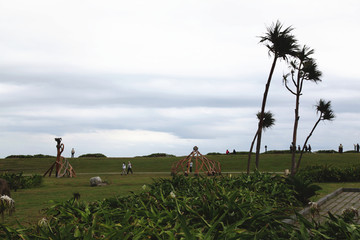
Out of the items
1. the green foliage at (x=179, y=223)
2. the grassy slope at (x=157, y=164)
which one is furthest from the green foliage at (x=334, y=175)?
the green foliage at (x=179, y=223)

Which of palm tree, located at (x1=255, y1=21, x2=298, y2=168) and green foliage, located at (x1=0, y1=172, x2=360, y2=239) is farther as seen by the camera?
palm tree, located at (x1=255, y1=21, x2=298, y2=168)

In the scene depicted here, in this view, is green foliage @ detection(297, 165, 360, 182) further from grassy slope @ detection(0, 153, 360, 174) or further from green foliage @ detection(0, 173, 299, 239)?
green foliage @ detection(0, 173, 299, 239)

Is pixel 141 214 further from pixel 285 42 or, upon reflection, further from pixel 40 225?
pixel 285 42

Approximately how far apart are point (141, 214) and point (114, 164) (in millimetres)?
43620

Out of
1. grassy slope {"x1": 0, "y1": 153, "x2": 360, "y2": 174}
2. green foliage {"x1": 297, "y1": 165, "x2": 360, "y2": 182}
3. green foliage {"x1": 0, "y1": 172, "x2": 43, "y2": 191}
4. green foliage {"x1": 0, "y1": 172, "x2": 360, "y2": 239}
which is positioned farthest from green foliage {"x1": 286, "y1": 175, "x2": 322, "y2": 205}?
grassy slope {"x1": 0, "y1": 153, "x2": 360, "y2": 174}

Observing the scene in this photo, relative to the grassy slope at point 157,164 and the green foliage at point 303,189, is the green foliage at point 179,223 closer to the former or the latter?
the green foliage at point 303,189

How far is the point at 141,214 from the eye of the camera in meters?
6.41

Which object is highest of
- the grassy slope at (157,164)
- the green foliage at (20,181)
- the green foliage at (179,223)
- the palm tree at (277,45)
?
the palm tree at (277,45)

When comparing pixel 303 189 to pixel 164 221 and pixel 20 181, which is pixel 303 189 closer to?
pixel 164 221

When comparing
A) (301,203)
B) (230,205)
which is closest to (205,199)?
(230,205)

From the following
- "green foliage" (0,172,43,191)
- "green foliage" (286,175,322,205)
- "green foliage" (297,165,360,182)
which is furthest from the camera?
"green foliage" (297,165,360,182)

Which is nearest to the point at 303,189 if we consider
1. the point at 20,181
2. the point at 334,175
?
the point at 334,175

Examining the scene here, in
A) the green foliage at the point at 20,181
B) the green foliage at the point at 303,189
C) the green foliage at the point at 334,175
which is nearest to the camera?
the green foliage at the point at 303,189

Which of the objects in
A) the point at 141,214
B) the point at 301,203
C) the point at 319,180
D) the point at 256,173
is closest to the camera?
the point at 141,214
